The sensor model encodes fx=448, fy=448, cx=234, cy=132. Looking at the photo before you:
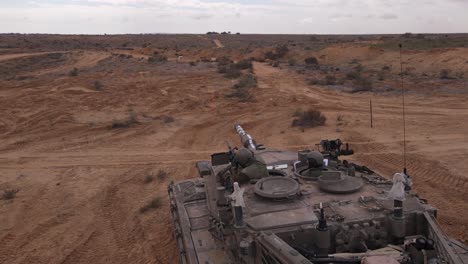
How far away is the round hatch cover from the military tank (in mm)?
16

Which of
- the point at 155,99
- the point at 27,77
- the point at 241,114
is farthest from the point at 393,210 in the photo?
the point at 27,77

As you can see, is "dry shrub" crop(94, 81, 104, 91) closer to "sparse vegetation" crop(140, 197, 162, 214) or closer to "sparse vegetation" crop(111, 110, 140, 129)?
"sparse vegetation" crop(111, 110, 140, 129)

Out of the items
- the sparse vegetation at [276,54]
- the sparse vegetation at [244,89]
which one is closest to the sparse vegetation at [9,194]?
the sparse vegetation at [244,89]

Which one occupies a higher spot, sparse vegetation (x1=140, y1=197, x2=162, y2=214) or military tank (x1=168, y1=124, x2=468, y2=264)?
military tank (x1=168, y1=124, x2=468, y2=264)

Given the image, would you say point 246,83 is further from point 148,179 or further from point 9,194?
point 9,194

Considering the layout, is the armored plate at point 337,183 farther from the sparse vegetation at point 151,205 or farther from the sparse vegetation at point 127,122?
the sparse vegetation at point 127,122

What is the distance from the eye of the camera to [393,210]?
6.40 meters

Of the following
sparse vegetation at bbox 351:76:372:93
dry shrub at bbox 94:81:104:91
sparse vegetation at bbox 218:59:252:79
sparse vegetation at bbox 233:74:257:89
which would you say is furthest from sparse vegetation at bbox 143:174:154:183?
sparse vegetation at bbox 218:59:252:79

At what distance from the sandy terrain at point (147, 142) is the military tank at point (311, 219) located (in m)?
2.86

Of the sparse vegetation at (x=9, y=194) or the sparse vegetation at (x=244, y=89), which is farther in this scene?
the sparse vegetation at (x=244, y=89)

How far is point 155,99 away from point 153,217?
17.0m

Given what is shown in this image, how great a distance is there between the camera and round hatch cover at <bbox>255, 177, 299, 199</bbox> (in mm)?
6926

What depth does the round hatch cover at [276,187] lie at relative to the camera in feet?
22.7

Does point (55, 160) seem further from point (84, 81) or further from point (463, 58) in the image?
point (463, 58)
